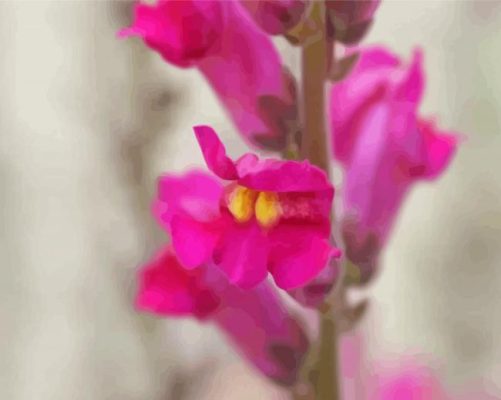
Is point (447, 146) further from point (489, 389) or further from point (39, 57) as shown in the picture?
point (39, 57)

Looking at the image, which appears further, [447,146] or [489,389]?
[489,389]

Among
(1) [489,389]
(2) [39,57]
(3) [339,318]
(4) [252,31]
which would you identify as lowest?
(1) [489,389]

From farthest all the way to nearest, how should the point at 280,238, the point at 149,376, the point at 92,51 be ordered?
the point at 92,51
the point at 149,376
the point at 280,238

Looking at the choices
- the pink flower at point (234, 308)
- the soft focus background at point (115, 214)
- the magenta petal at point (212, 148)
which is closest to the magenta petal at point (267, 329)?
the pink flower at point (234, 308)

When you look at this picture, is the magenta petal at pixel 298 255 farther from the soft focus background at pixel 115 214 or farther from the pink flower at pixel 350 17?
the soft focus background at pixel 115 214

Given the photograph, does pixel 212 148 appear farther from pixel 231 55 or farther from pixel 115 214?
pixel 115 214

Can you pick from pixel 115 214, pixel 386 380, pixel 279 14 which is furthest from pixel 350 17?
pixel 115 214

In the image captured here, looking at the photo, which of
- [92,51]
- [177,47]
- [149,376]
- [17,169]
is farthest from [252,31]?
[17,169]

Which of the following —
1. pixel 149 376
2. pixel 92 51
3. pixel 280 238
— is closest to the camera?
pixel 280 238

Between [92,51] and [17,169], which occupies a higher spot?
[92,51]
